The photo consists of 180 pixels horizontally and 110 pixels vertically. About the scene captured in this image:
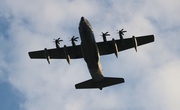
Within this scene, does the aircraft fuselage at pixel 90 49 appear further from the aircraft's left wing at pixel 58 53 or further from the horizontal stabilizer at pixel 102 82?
the aircraft's left wing at pixel 58 53

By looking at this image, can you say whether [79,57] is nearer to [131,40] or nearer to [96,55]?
[96,55]

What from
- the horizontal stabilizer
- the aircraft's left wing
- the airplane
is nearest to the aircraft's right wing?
the airplane

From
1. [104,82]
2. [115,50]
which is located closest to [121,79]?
[104,82]

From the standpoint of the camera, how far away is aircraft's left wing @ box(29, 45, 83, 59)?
5155cm

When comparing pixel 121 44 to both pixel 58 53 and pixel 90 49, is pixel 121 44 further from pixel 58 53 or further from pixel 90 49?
pixel 58 53

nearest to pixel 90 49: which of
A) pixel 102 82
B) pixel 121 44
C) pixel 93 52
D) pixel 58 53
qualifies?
pixel 93 52

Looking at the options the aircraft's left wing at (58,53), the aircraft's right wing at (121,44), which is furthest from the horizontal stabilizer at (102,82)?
the aircraft's left wing at (58,53)

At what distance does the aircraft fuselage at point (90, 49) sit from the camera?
45188 millimetres

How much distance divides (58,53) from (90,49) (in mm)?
9075

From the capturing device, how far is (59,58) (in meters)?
54.7

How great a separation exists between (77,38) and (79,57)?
5174mm

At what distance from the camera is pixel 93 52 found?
4722 centimetres

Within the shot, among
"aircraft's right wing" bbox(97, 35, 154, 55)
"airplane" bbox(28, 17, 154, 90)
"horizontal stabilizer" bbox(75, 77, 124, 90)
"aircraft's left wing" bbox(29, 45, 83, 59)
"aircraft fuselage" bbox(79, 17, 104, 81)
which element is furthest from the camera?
"horizontal stabilizer" bbox(75, 77, 124, 90)

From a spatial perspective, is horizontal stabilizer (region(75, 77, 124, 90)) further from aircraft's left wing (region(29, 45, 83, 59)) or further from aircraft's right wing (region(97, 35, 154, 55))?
aircraft's left wing (region(29, 45, 83, 59))
